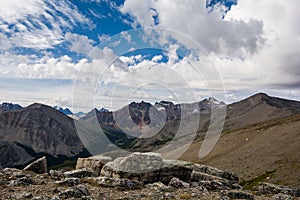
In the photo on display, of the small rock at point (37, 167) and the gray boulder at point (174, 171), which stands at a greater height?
the gray boulder at point (174, 171)

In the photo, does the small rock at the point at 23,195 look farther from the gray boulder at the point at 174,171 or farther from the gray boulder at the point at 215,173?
the gray boulder at the point at 215,173

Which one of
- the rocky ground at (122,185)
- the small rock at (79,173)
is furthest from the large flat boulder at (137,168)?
the small rock at (79,173)

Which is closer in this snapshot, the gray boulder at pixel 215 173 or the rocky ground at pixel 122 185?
the rocky ground at pixel 122 185

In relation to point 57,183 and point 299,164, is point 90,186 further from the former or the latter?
point 299,164

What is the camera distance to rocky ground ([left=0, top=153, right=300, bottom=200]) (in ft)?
71.6

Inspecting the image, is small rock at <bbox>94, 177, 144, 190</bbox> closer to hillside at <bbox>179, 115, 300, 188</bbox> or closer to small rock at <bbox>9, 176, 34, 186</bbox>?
small rock at <bbox>9, 176, 34, 186</bbox>

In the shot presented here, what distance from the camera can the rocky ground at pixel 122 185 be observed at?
71.6 ft

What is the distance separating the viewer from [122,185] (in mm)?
25859

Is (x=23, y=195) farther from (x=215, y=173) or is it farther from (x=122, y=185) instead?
(x=215, y=173)

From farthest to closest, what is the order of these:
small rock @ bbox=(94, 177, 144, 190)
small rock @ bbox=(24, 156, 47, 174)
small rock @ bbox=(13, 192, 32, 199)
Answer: small rock @ bbox=(24, 156, 47, 174) → small rock @ bbox=(94, 177, 144, 190) → small rock @ bbox=(13, 192, 32, 199)

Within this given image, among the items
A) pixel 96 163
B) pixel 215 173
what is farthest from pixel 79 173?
pixel 215 173

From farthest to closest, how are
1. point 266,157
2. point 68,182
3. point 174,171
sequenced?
point 266,157 < point 174,171 < point 68,182

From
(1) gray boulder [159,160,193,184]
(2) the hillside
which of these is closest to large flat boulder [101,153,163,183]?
(1) gray boulder [159,160,193,184]

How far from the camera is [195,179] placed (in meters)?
36.8
